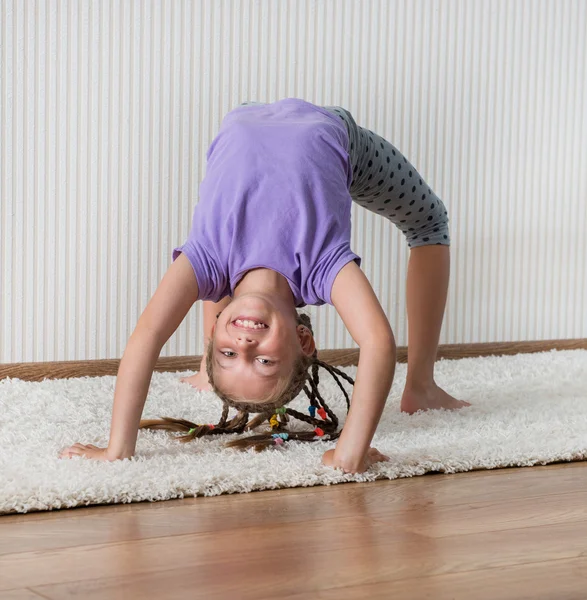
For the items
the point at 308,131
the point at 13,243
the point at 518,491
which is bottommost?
the point at 518,491

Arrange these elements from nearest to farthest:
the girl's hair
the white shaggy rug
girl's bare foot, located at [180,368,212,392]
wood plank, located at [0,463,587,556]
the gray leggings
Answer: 1. wood plank, located at [0,463,587,556]
2. the white shaggy rug
3. the girl's hair
4. the gray leggings
5. girl's bare foot, located at [180,368,212,392]

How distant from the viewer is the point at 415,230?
1886mm

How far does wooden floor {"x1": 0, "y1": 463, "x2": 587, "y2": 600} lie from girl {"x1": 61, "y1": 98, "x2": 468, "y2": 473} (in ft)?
0.58

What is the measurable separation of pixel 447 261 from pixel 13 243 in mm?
948

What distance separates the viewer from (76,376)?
6.61ft

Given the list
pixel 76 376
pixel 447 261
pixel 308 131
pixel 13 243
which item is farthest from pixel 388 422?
pixel 13 243

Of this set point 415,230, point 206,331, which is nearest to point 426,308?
point 415,230

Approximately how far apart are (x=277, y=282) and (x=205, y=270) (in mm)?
120

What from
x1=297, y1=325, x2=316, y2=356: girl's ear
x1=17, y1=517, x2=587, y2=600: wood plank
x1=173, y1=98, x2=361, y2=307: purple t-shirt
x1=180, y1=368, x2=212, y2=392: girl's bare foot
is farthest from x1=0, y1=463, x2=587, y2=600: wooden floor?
x1=180, y1=368, x2=212, y2=392: girl's bare foot

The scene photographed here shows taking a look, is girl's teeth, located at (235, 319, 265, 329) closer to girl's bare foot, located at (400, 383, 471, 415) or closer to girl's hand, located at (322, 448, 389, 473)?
girl's hand, located at (322, 448, 389, 473)

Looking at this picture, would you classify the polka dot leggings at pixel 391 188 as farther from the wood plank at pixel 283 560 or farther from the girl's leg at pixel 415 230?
the wood plank at pixel 283 560

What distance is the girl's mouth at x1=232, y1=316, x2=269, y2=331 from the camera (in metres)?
1.34

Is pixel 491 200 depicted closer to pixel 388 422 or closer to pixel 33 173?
pixel 388 422

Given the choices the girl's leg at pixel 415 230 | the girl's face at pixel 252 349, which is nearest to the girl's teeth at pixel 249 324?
the girl's face at pixel 252 349
